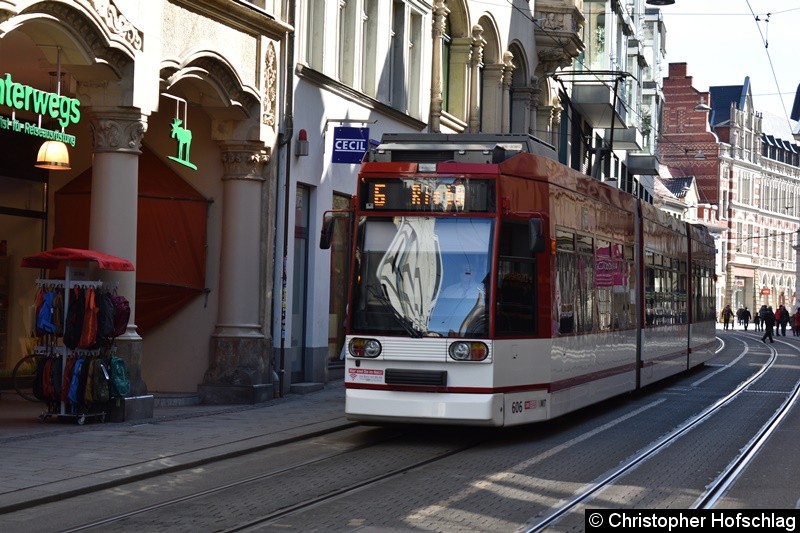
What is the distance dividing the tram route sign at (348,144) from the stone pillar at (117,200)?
19.2ft

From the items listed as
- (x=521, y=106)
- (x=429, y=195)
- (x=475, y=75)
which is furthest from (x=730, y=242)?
(x=429, y=195)

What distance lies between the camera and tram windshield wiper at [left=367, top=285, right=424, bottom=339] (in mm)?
14062

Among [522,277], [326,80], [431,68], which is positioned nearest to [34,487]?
[522,277]

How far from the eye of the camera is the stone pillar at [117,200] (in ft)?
55.0

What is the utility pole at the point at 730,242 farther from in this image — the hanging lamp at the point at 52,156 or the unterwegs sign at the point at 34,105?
the unterwegs sign at the point at 34,105

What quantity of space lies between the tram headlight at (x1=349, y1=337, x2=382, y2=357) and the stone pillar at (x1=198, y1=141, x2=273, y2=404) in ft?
19.4

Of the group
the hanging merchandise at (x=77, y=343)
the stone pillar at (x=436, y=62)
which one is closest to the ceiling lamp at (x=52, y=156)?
the hanging merchandise at (x=77, y=343)

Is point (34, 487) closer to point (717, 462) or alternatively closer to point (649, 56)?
point (717, 462)

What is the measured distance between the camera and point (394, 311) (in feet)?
46.5

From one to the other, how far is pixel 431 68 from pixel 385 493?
62.3 feet

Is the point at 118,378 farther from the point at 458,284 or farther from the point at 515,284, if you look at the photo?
the point at 515,284

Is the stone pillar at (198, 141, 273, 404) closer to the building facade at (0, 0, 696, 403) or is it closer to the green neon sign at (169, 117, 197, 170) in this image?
the building facade at (0, 0, 696, 403)

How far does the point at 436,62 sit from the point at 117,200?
44.2ft

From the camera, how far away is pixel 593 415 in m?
18.5
